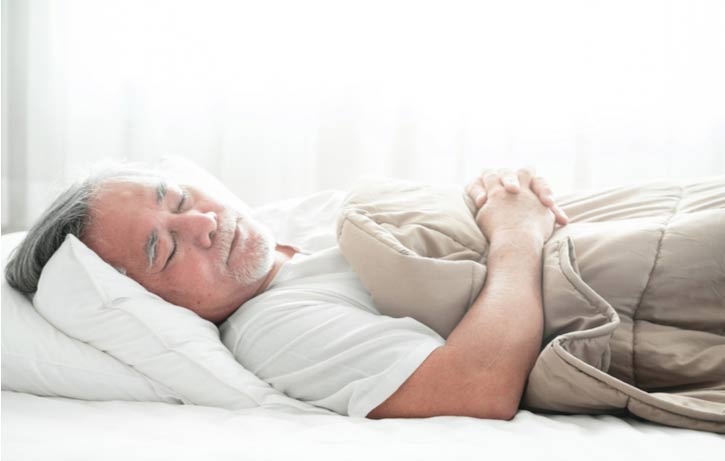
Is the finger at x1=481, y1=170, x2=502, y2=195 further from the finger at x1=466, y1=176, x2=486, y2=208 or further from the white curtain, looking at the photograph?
the white curtain

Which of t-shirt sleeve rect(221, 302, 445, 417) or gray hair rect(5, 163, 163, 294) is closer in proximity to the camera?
t-shirt sleeve rect(221, 302, 445, 417)

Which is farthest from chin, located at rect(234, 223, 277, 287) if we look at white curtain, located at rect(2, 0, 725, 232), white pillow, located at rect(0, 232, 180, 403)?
white curtain, located at rect(2, 0, 725, 232)

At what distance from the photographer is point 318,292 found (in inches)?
48.6

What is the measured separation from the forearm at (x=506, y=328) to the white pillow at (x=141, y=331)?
278mm

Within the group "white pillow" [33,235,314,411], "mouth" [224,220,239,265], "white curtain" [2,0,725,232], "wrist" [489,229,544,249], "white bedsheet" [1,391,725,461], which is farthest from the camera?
"white curtain" [2,0,725,232]

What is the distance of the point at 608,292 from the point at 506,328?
0.19 metres

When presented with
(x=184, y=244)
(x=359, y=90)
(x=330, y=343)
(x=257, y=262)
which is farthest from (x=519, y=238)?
(x=359, y=90)

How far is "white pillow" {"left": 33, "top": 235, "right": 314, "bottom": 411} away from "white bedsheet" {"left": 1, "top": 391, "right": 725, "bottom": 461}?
0.04m

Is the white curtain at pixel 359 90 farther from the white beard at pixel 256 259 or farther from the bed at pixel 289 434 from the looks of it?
the bed at pixel 289 434

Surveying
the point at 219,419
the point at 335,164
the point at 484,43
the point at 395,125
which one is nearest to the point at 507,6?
the point at 484,43

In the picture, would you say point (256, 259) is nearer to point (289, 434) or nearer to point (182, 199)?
point (182, 199)

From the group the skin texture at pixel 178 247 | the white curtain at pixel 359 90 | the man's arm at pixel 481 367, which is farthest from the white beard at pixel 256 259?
the white curtain at pixel 359 90

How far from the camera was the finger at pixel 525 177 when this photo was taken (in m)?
1.38

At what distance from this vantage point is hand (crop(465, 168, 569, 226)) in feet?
4.32
